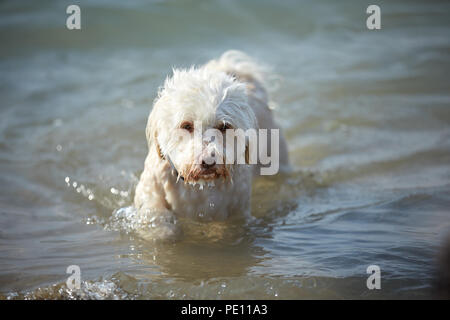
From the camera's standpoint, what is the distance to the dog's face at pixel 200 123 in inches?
143

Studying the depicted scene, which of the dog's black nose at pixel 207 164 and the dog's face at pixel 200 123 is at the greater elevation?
the dog's face at pixel 200 123

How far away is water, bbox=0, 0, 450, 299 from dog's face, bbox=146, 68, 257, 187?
2.58 feet

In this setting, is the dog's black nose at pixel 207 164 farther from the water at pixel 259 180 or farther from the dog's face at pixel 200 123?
the water at pixel 259 180

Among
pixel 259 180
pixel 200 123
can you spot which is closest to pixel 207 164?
pixel 200 123

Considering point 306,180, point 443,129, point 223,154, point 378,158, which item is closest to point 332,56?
point 443,129

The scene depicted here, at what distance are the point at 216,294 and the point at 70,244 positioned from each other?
1.43m

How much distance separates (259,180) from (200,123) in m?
2.24

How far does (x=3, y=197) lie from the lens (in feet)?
17.3

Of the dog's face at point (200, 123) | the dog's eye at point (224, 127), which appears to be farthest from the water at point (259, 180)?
the dog's eye at point (224, 127)

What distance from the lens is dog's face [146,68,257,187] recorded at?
3.64 meters

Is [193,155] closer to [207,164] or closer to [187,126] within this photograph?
[207,164]
